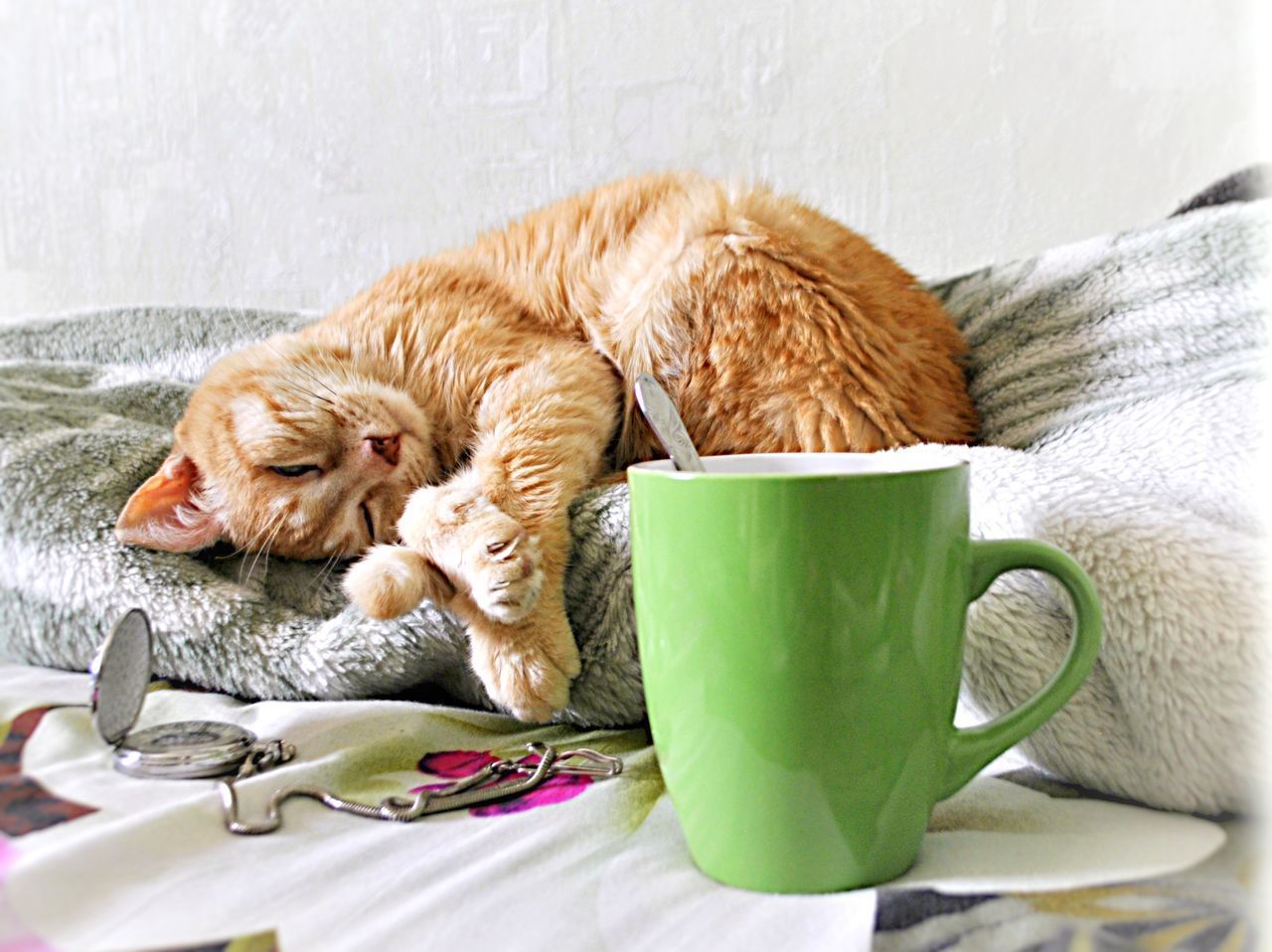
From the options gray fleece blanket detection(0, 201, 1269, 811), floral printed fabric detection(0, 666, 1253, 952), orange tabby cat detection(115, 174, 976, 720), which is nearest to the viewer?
floral printed fabric detection(0, 666, 1253, 952)

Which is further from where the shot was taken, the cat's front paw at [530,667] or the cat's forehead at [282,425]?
the cat's forehead at [282,425]

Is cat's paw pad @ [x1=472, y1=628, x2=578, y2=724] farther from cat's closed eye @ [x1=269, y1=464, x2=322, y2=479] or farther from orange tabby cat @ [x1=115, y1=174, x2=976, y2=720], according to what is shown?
cat's closed eye @ [x1=269, y1=464, x2=322, y2=479]

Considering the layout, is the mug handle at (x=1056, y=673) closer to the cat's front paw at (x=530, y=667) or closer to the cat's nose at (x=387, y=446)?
the cat's front paw at (x=530, y=667)

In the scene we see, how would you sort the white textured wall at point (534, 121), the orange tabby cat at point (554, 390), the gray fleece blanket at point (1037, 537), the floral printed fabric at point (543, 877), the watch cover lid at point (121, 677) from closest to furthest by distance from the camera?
1. the floral printed fabric at point (543, 877)
2. the gray fleece blanket at point (1037, 537)
3. the watch cover lid at point (121, 677)
4. the orange tabby cat at point (554, 390)
5. the white textured wall at point (534, 121)

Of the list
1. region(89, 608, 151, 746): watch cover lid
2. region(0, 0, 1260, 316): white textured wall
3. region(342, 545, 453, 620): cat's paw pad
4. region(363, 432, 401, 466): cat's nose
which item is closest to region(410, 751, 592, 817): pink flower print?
region(342, 545, 453, 620): cat's paw pad

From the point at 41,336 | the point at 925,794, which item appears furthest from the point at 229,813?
the point at 41,336

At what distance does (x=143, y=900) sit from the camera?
0.48 m

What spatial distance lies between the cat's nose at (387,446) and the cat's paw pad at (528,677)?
0.28m

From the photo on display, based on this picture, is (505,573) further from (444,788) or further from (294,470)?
(294,470)

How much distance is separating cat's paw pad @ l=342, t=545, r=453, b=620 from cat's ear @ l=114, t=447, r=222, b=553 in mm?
254

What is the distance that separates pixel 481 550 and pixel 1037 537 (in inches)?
14.6

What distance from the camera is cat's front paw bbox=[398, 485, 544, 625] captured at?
697 mm

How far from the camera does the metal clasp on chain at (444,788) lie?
0.57 m

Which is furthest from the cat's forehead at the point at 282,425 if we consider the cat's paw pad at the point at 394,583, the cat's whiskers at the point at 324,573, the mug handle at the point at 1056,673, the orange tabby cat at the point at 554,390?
the mug handle at the point at 1056,673
